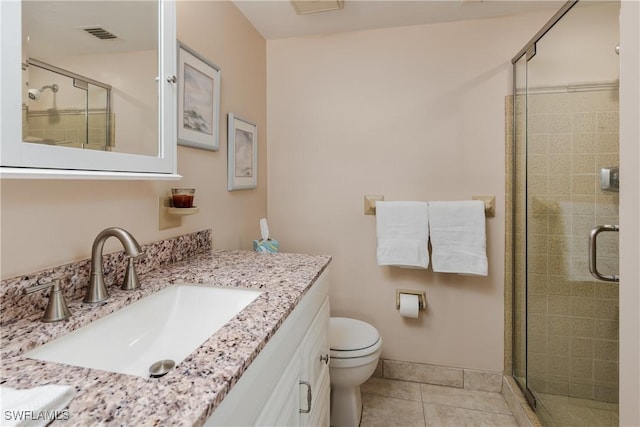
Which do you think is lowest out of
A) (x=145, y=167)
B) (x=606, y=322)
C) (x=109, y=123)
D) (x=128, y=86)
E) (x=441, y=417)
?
(x=441, y=417)

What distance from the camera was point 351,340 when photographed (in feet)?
5.30

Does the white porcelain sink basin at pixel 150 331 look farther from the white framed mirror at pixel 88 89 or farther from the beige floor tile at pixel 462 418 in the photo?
the beige floor tile at pixel 462 418

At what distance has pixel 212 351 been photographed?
23.7 inches

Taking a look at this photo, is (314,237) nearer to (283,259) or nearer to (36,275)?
(283,259)

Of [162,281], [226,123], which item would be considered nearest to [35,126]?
[162,281]

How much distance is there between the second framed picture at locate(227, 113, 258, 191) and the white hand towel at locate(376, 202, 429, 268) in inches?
30.9

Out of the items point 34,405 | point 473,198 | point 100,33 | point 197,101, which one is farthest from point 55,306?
point 473,198

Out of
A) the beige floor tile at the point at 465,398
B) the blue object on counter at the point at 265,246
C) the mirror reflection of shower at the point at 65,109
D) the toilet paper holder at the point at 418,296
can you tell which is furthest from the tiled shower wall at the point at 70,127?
the beige floor tile at the point at 465,398

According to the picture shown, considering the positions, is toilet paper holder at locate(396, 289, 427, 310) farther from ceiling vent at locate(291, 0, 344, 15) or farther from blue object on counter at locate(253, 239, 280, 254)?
ceiling vent at locate(291, 0, 344, 15)

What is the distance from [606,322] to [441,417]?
0.89 m

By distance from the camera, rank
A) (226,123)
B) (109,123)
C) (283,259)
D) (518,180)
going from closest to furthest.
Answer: (109,123)
(283,259)
(226,123)
(518,180)

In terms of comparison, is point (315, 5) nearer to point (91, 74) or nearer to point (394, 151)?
point (394, 151)

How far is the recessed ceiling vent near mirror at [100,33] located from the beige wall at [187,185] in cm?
39

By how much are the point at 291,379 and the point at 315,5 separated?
67.2 inches
